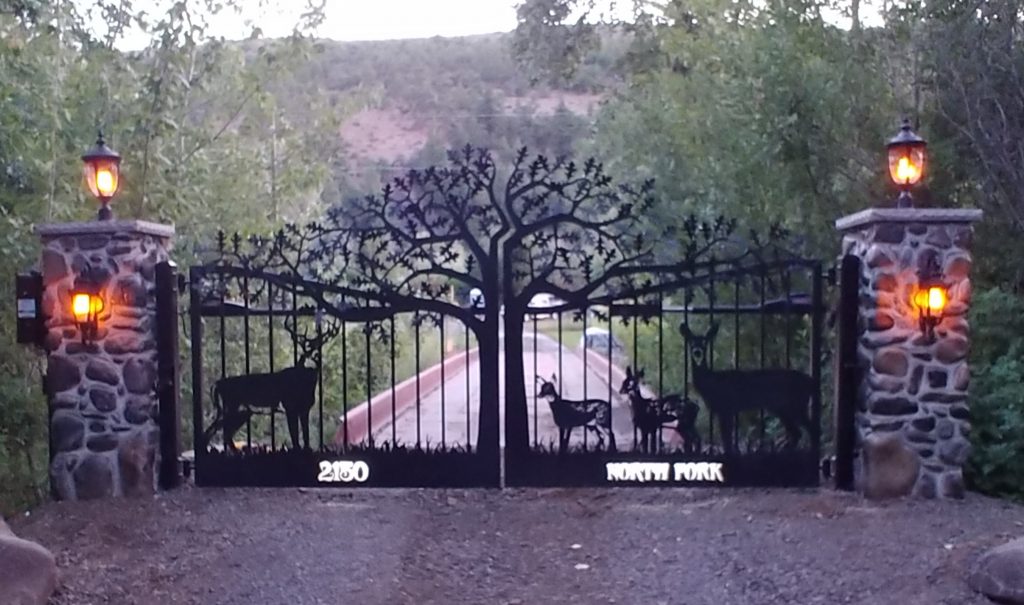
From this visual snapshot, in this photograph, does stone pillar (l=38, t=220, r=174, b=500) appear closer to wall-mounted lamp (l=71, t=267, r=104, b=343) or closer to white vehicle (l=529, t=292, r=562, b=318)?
wall-mounted lamp (l=71, t=267, r=104, b=343)

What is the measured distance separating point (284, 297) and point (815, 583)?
409 cm

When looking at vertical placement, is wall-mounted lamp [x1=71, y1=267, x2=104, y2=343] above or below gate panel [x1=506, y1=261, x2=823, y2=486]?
above

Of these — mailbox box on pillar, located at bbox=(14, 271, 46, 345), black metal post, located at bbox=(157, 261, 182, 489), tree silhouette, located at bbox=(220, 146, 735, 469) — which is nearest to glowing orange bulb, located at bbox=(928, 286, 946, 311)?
tree silhouette, located at bbox=(220, 146, 735, 469)

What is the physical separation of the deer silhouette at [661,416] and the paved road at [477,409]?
2.86 feet

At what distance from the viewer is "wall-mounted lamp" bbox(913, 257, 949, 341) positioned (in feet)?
22.3

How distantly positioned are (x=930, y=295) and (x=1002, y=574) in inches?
87.9

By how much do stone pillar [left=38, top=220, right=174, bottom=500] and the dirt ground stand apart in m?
0.24

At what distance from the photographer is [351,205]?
25.1 feet

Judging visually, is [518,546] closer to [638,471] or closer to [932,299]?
[638,471]

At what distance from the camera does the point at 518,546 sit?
612cm

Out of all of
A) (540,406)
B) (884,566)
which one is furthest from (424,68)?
(884,566)

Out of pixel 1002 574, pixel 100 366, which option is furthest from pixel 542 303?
pixel 1002 574

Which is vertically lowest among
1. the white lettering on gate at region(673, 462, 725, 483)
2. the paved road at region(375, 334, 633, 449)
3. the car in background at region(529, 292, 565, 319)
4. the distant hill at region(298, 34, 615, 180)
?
the paved road at region(375, 334, 633, 449)

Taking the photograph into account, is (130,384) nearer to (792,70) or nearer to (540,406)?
(792,70)
